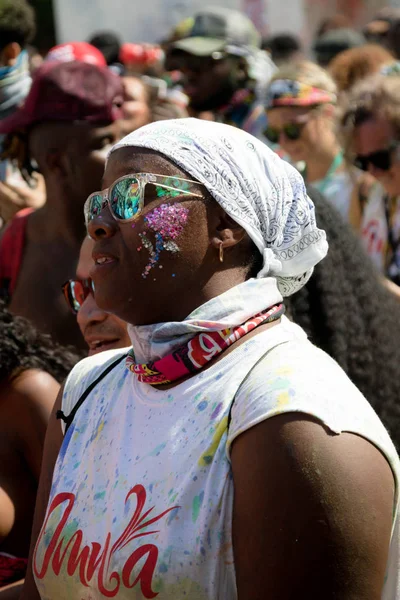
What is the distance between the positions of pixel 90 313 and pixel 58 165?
5.14ft

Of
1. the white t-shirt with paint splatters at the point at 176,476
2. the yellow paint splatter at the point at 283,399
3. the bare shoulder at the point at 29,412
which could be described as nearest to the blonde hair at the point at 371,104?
the bare shoulder at the point at 29,412

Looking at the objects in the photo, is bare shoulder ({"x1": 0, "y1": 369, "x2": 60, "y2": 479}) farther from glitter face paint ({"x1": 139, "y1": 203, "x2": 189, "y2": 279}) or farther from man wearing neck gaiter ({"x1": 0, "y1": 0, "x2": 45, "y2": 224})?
man wearing neck gaiter ({"x1": 0, "y1": 0, "x2": 45, "y2": 224})

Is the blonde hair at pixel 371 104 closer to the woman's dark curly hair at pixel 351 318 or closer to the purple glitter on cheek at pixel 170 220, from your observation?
the woman's dark curly hair at pixel 351 318

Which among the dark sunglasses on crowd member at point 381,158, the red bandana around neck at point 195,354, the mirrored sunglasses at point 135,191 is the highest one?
the mirrored sunglasses at point 135,191

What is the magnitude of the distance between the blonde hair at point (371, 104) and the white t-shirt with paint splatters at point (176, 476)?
2.74 m

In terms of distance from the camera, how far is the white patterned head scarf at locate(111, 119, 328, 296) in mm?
1972

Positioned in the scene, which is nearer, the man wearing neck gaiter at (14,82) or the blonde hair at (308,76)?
the man wearing neck gaiter at (14,82)

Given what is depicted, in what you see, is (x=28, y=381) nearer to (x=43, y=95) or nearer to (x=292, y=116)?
(x=43, y=95)

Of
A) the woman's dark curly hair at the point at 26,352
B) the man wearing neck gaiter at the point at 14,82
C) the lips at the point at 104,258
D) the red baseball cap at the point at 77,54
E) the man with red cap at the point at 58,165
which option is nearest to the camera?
the lips at the point at 104,258

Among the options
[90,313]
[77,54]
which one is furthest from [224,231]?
[77,54]

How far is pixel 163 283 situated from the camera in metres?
1.99

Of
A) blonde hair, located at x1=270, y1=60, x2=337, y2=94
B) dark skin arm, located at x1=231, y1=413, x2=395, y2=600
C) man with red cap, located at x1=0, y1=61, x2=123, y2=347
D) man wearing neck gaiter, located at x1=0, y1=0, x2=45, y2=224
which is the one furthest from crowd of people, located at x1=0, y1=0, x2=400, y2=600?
blonde hair, located at x1=270, y1=60, x2=337, y2=94

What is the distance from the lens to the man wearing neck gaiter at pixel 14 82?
5254mm

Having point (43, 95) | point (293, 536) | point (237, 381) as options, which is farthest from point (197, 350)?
point (43, 95)
